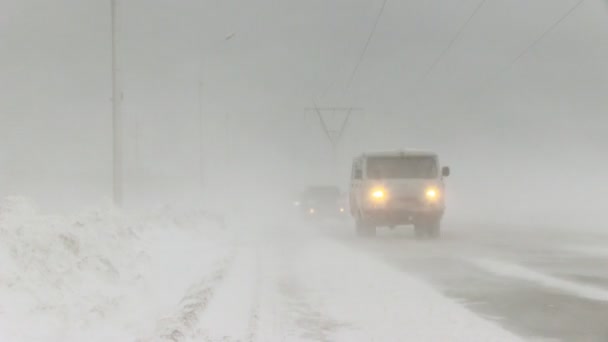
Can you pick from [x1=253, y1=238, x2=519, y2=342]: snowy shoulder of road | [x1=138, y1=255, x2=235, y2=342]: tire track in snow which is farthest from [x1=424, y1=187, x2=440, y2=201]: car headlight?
[x1=138, y1=255, x2=235, y2=342]: tire track in snow

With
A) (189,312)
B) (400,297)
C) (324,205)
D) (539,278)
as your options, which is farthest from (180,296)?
(324,205)

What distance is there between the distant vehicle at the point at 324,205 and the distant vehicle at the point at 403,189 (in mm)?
15800

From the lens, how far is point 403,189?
2492 centimetres

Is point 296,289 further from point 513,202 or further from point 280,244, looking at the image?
point 513,202

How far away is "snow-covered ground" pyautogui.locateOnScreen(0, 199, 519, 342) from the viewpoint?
8578 millimetres

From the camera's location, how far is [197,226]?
1078 inches

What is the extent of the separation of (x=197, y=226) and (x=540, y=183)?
186ft

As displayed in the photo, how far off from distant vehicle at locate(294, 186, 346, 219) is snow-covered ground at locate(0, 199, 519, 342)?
24.0 meters

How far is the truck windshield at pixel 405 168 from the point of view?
25156 millimetres

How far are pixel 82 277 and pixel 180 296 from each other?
1.59 metres

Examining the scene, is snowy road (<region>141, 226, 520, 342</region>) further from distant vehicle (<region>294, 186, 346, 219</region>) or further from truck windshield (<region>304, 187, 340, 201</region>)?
truck windshield (<region>304, 187, 340, 201</region>)

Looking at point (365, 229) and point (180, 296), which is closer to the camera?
point (180, 296)

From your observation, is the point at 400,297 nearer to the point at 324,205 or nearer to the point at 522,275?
the point at 522,275

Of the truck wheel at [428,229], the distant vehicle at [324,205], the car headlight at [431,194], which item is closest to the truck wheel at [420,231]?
the truck wheel at [428,229]
